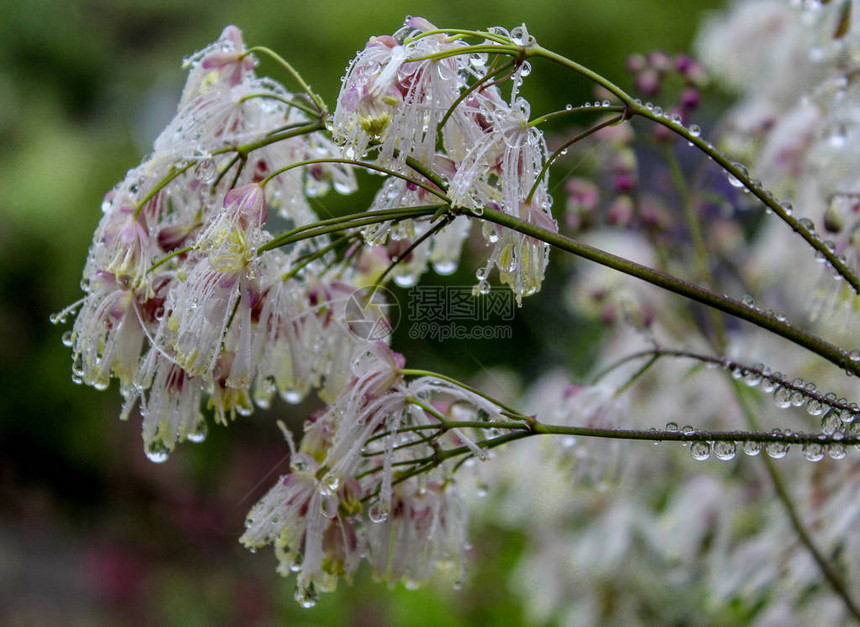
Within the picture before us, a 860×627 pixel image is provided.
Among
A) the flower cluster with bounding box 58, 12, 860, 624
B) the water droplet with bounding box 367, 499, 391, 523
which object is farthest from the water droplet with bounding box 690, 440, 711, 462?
the water droplet with bounding box 367, 499, 391, 523

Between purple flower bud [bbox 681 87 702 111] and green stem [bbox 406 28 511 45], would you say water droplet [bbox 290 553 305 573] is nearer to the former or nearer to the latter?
green stem [bbox 406 28 511 45]

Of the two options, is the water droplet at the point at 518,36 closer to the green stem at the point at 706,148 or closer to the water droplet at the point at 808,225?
the green stem at the point at 706,148

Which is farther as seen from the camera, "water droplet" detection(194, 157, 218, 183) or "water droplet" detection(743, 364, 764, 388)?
"water droplet" detection(194, 157, 218, 183)

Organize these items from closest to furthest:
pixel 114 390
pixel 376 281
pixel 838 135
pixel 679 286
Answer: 1. pixel 679 286
2. pixel 376 281
3. pixel 838 135
4. pixel 114 390

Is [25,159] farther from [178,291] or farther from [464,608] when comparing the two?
[178,291]

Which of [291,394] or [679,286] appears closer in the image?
[679,286]

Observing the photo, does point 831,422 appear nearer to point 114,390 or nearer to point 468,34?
point 468,34

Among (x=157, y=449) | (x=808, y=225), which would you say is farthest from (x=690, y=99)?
(x=157, y=449)
